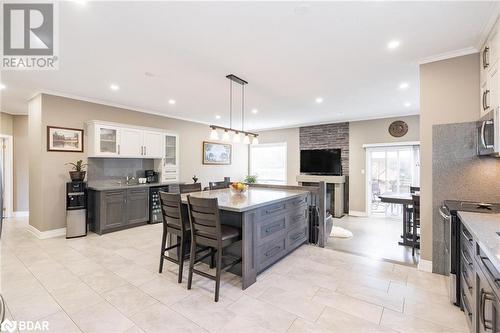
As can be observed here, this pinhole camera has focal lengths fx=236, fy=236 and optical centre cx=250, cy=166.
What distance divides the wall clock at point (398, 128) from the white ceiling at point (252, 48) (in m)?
1.26

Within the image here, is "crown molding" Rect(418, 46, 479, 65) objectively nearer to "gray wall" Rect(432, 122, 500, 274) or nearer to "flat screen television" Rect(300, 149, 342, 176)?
"gray wall" Rect(432, 122, 500, 274)

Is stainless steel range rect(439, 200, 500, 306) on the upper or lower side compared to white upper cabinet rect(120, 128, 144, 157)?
lower

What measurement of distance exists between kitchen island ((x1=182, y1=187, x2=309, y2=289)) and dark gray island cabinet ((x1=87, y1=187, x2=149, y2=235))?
2.38 meters

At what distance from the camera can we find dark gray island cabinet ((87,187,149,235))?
456 centimetres

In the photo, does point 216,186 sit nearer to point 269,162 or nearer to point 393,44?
point 393,44

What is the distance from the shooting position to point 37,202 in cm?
443

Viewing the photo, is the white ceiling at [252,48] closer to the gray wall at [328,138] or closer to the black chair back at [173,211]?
the black chair back at [173,211]

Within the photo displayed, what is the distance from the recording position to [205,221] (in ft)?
8.18

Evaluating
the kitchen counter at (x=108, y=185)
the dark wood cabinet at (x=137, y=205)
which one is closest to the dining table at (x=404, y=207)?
the kitchen counter at (x=108, y=185)

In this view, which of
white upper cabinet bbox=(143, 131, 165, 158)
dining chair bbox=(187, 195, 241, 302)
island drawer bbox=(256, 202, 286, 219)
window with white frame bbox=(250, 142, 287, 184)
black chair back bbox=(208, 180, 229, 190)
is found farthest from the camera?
window with white frame bbox=(250, 142, 287, 184)

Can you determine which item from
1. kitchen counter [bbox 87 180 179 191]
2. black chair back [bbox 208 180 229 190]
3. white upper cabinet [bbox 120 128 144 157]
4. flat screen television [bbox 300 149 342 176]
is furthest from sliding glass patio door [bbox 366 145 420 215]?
white upper cabinet [bbox 120 128 144 157]

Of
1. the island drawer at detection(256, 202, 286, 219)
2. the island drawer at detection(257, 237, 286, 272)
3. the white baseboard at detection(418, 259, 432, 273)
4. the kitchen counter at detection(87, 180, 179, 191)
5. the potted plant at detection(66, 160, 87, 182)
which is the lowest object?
the white baseboard at detection(418, 259, 432, 273)

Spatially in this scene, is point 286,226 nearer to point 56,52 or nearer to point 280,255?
point 280,255

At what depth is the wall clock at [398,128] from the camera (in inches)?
237
